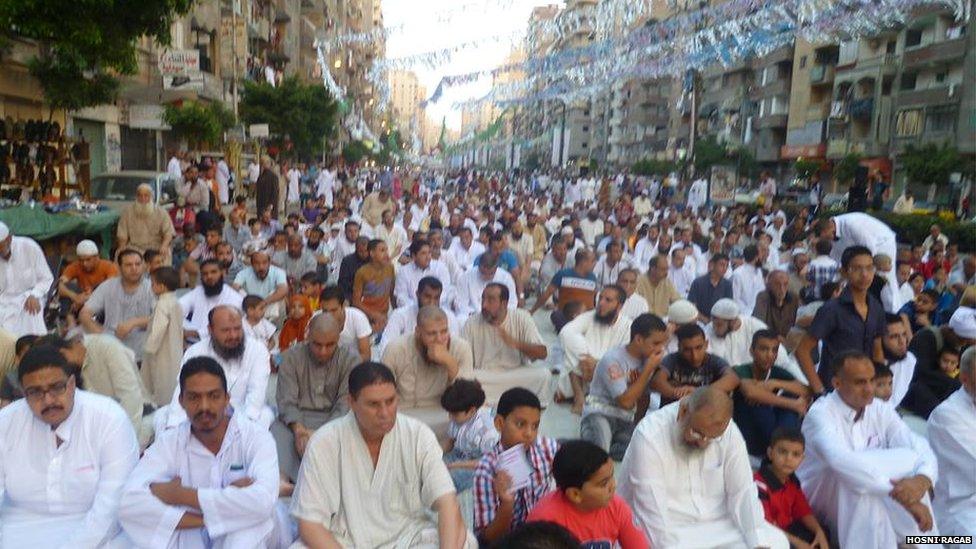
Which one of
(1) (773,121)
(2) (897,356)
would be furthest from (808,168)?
(2) (897,356)

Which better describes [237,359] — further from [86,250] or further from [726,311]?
[726,311]

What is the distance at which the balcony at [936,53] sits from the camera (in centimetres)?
2995

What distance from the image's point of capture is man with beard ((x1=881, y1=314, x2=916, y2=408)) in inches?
224

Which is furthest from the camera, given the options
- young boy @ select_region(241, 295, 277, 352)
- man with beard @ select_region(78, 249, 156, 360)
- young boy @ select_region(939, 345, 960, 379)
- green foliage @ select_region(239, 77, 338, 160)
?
green foliage @ select_region(239, 77, 338, 160)

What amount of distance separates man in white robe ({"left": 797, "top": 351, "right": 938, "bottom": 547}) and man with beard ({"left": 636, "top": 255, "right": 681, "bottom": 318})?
175 inches

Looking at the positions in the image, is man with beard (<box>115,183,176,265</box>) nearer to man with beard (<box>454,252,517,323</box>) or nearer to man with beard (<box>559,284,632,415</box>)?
man with beard (<box>454,252,517,323</box>)

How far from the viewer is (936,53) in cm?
3119

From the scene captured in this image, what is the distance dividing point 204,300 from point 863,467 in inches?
201

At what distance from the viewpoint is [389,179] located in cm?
3022

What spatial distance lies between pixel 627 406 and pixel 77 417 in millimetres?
3177

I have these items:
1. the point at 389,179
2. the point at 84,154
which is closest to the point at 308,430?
the point at 84,154

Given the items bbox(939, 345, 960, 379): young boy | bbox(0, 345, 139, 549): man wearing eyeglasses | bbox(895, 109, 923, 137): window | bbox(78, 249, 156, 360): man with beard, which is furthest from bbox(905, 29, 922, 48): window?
bbox(0, 345, 139, 549): man wearing eyeglasses

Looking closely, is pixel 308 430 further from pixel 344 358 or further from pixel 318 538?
pixel 318 538

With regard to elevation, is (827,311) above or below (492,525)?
above
